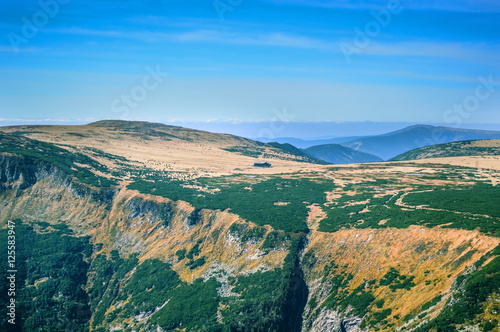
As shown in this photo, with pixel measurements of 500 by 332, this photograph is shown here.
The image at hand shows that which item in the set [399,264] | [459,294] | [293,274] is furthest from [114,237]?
[459,294]

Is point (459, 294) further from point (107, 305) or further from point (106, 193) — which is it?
point (106, 193)

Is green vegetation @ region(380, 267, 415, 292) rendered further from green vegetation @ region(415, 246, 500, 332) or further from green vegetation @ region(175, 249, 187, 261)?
green vegetation @ region(175, 249, 187, 261)

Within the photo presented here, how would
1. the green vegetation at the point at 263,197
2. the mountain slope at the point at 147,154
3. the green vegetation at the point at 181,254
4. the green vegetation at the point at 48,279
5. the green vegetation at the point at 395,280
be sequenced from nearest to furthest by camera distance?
the green vegetation at the point at 395,280 < the green vegetation at the point at 48,279 < the green vegetation at the point at 181,254 < the green vegetation at the point at 263,197 < the mountain slope at the point at 147,154

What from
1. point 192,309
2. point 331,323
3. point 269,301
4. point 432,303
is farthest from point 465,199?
point 192,309

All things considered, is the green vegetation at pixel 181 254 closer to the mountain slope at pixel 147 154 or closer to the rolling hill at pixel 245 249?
the rolling hill at pixel 245 249

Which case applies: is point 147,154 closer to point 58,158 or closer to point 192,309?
point 58,158

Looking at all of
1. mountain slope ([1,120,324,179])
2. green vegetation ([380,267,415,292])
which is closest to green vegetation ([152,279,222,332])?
green vegetation ([380,267,415,292])

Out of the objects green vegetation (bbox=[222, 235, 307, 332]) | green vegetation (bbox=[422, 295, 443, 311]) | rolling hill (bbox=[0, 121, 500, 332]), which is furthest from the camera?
green vegetation (bbox=[222, 235, 307, 332])

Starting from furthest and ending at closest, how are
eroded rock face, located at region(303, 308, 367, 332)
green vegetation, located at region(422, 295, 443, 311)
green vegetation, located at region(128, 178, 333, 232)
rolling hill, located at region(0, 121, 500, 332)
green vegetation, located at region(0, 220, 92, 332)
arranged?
green vegetation, located at region(128, 178, 333, 232), green vegetation, located at region(0, 220, 92, 332), rolling hill, located at region(0, 121, 500, 332), eroded rock face, located at region(303, 308, 367, 332), green vegetation, located at region(422, 295, 443, 311)

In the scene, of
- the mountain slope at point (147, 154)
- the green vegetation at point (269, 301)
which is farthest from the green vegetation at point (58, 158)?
the green vegetation at point (269, 301)
